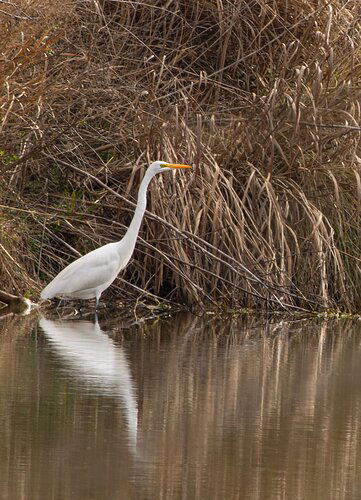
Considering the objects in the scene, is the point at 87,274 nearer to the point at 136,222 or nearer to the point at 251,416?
the point at 136,222

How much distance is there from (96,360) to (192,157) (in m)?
4.95

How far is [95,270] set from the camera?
10.9 m

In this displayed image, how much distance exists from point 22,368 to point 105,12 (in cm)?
826

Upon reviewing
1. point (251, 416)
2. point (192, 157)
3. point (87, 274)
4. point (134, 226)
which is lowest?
point (251, 416)

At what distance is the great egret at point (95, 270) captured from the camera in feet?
35.5

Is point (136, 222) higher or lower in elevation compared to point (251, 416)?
higher

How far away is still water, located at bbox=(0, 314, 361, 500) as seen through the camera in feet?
15.8

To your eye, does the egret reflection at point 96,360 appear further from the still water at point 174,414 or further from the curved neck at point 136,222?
the curved neck at point 136,222

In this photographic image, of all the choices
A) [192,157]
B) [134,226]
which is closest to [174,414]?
[134,226]

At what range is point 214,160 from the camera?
12.8 metres

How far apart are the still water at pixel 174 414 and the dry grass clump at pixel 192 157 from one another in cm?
222

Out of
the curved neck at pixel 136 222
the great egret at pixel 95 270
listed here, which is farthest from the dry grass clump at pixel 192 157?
the great egret at pixel 95 270

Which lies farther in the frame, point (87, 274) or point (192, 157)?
point (192, 157)

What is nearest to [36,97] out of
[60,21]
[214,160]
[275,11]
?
[60,21]
